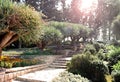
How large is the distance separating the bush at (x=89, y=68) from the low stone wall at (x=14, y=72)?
2332mm

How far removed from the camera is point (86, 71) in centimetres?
948

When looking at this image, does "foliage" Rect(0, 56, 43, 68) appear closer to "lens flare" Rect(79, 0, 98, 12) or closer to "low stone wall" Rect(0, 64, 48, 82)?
"low stone wall" Rect(0, 64, 48, 82)

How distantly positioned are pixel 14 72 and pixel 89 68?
341cm

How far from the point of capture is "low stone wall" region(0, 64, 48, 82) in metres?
7.46

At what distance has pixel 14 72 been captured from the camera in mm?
9078

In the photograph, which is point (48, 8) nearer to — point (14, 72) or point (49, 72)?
point (49, 72)

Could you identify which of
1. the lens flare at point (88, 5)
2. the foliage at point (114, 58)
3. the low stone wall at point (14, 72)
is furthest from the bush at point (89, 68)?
the lens flare at point (88, 5)

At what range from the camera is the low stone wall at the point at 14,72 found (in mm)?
7462

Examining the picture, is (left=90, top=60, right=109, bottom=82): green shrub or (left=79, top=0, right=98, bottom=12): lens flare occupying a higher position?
(left=79, top=0, right=98, bottom=12): lens flare

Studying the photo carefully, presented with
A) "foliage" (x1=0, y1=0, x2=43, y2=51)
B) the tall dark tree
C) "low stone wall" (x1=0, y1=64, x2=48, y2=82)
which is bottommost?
"low stone wall" (x1=0, y1=64, x2=48, y2=82)

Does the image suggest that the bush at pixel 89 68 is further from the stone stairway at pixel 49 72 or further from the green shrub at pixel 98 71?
the stone stairway at pixel 49 72

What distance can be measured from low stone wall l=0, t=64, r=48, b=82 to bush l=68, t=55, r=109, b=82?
91.8 inches

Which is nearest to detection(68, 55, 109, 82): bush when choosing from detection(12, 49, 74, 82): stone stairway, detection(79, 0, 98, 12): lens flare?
detection(12, 49, 74, 82): stone stairway

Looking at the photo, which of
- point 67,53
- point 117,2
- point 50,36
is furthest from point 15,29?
point 117,2
